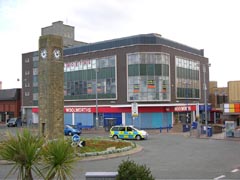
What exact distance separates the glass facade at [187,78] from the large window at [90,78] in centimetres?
1125

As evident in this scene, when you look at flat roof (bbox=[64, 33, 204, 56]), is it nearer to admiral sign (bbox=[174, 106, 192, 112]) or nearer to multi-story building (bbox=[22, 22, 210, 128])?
multi-story building (bbox=[22, 22, 210, 128])

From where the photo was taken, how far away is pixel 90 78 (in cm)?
5819

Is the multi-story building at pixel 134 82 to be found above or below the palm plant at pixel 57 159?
above

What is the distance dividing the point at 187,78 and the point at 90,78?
1729 centimetres

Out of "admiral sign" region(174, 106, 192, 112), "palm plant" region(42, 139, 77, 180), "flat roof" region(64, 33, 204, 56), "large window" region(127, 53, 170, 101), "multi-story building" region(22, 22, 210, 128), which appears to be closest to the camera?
"palm plant" region(42, 139, 77, 180)

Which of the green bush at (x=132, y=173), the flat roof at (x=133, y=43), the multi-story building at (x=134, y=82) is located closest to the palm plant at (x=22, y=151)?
the green bush at (x=132, y=173)

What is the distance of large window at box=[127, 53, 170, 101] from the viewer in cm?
5159

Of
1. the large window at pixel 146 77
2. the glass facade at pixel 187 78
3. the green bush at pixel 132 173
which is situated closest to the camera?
the green bush at pixel 132 173

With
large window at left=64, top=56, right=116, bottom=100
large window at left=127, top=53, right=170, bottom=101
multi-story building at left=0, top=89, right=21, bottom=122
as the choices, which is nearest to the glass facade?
large window at left=127, top=53, right=170, bottom=101

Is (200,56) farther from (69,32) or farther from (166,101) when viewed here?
(69,32)

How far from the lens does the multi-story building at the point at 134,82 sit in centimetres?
5172

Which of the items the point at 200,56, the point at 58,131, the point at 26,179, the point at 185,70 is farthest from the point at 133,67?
the point at 26,179

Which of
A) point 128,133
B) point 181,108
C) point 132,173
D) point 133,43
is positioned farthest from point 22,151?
point 181,108

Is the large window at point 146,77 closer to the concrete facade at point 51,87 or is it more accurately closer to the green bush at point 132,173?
the concrete facade at point 51,87
